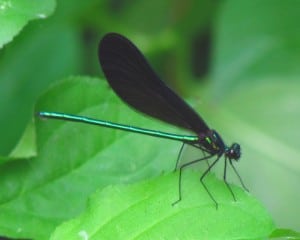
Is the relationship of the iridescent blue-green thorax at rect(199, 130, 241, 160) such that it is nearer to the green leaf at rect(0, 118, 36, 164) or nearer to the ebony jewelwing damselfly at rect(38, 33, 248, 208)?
the ebony jewelwing damselfly at rect(38, 33, 248, 208)

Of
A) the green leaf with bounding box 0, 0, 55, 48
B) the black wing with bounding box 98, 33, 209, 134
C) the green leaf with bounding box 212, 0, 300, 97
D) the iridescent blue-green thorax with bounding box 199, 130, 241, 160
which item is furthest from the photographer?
the green leaf with bounding box 212, 0, 300, 97

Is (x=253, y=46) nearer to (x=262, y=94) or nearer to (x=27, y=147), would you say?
(x=262, y=94)

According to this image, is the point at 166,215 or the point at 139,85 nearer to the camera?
the point at 166,215

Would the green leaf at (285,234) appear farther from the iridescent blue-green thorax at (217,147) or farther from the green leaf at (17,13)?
the green leaf at (17,13)

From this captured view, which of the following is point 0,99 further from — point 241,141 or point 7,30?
point 7,30

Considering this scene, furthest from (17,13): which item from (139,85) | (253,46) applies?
(253,46)

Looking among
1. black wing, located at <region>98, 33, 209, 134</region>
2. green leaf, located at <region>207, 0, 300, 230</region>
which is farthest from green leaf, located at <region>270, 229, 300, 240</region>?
green leaf, located at <region>207, 0, 300, 230</region>
